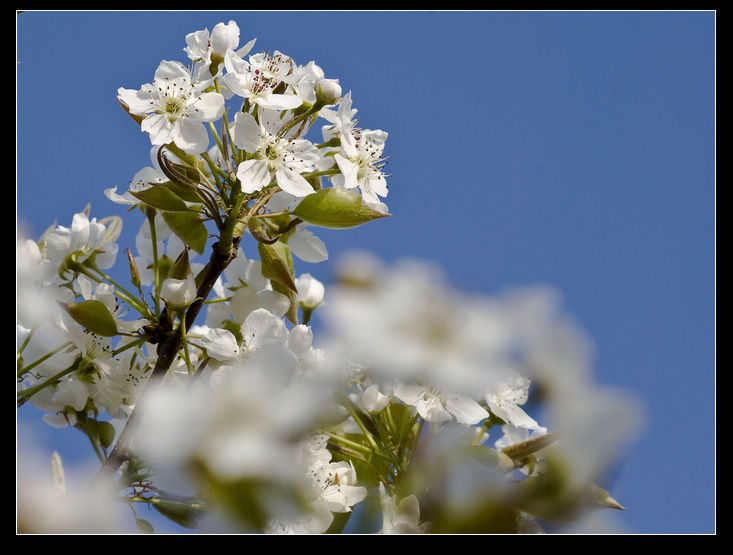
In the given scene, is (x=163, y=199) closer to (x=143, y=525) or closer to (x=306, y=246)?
(x=306, y=246)

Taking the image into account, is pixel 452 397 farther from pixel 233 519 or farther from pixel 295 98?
pixel 295 98

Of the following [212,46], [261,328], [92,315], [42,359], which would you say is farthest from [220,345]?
[212,46]

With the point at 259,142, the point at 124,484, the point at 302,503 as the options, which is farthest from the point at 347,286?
the point at 259,142

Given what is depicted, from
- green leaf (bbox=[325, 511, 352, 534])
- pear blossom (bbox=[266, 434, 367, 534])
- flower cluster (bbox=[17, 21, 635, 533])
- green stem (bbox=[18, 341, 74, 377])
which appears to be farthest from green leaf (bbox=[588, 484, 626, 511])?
green stem (bbox=[18, 341, 74, 377])

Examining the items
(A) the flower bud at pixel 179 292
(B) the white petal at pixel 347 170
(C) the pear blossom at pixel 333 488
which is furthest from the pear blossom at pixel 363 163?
(C) the pear blossom at pixel 333 488

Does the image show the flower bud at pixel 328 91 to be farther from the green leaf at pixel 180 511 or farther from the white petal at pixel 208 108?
the green leaf at pixel 180 511

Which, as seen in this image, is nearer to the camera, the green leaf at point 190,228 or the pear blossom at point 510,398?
the pear blossom at point 510,398

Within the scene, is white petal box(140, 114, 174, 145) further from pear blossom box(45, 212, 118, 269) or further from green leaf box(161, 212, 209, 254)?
pear blossom box(45, 212, 118, 269)
